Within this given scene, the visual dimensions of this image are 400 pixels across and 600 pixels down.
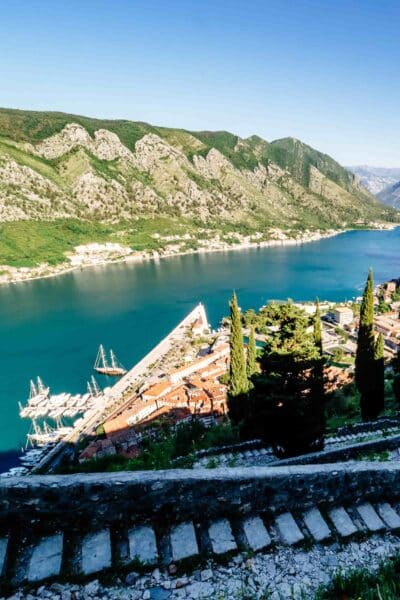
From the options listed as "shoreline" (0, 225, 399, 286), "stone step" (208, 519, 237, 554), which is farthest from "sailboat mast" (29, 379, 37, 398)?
"shoreline" (0, 225, 399, 286)

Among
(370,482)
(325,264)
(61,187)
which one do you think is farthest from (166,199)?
(370,482)

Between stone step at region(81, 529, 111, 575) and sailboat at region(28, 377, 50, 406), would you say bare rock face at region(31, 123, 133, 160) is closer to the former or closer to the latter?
sailboat at region(28, 377, 50, 406)

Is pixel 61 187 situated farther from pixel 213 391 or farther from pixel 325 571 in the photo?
pixel 325 571

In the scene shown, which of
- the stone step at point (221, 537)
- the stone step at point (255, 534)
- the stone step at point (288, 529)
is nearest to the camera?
the stone step at point (221, 537)

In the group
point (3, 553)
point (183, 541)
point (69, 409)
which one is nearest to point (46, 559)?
point (3, 553)

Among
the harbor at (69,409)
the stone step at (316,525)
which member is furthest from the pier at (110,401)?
the stone step at (316,525)

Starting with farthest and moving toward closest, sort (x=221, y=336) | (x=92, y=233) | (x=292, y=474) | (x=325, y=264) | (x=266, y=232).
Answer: (x=266, y=232)
(x=92, y=233)
(x=325, y=264)
(x=221, y=336)
(x=292, y=474)

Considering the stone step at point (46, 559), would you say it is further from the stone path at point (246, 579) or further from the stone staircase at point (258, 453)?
the stone staircase at point (258, 453)
